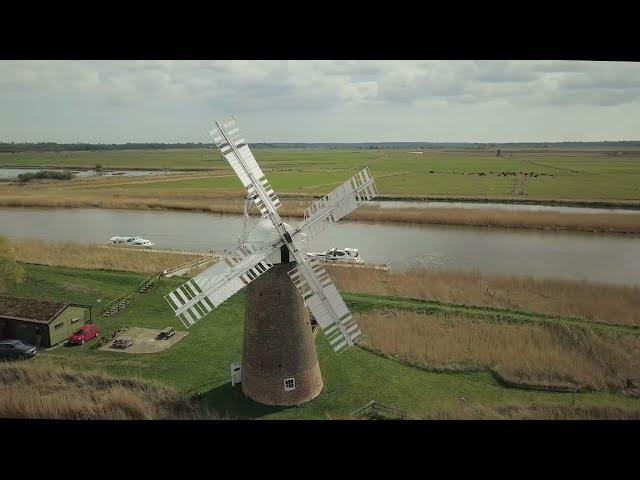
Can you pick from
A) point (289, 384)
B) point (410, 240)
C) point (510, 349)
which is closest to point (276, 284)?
point (289, 384)

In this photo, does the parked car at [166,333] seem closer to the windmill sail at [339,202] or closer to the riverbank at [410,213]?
the windmill sail at [339,202]

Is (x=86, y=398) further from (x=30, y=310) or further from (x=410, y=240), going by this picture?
(x=410, y=240)

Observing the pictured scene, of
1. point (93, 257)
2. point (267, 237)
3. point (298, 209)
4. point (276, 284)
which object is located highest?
point (298, 209)

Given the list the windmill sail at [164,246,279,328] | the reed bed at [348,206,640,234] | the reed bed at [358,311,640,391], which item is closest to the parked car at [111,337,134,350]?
the windmill sail at [164,246,279,328]

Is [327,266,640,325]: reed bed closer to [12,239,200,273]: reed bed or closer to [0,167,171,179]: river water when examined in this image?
[12,239,200,273]: reed bed

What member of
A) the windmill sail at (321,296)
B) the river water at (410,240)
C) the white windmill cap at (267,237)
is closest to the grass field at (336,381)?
the windmill sail at (321,296)

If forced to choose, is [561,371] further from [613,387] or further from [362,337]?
[362,337]
